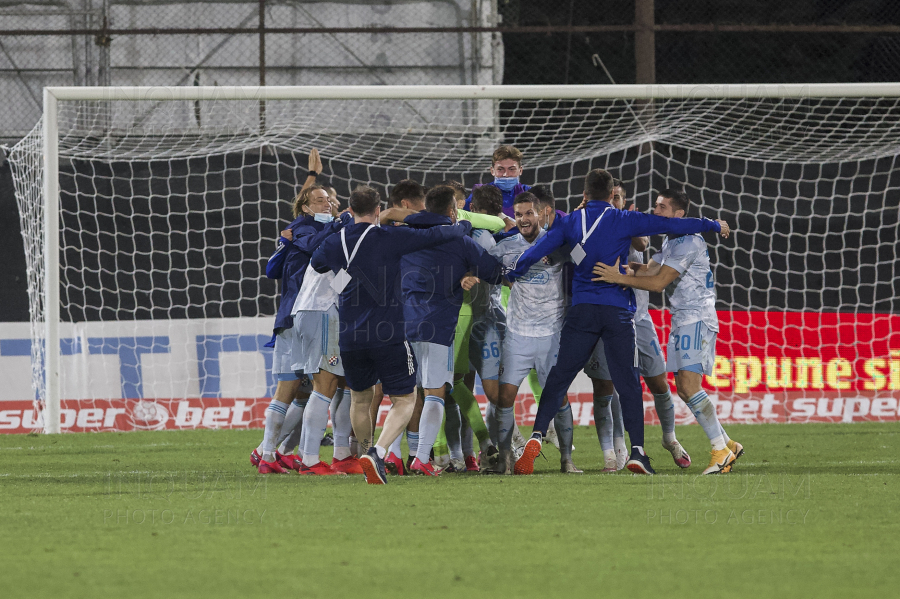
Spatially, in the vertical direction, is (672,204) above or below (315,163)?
below

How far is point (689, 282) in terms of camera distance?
265 inches

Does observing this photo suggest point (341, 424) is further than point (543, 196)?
Yes

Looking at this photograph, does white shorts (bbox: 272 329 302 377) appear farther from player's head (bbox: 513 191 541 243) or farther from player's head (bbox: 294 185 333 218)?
player's head (bbox: 513 191 541 243)

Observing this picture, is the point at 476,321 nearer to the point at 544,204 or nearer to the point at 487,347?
the point at 487,347

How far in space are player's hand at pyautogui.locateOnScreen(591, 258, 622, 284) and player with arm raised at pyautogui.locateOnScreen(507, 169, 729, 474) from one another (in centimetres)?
4

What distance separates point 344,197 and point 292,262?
5.96 m

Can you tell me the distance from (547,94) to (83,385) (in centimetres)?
513

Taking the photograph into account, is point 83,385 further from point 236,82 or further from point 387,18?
point 387,18

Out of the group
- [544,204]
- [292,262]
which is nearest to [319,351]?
[292,262]

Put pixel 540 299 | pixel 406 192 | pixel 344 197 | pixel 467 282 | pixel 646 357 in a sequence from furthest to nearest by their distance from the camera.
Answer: pixel 344 197 → pixel 646 357 → pixel 540 299 → pixel 406 192 → pixel 467 282

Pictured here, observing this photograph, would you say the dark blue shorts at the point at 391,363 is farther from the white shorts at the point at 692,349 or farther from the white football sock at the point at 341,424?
the white shorts at the point at 692,349

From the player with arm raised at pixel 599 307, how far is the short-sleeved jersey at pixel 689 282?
1.35 ft

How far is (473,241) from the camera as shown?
612cm

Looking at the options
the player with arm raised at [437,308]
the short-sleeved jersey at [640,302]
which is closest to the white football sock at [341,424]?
the player with arm raised at [437,308]
